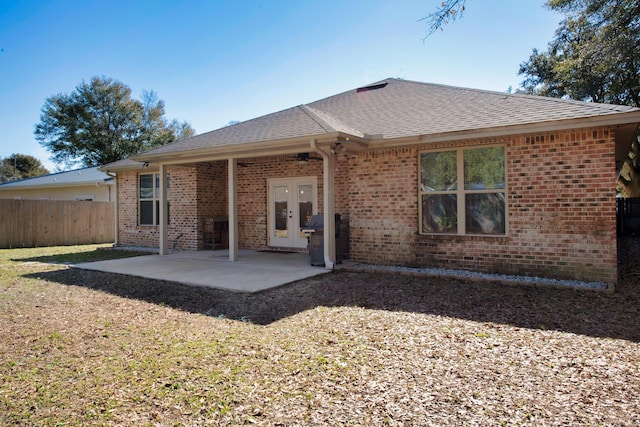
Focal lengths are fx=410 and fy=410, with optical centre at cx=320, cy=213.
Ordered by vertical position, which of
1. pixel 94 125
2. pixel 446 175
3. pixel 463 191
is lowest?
pixel 463 191

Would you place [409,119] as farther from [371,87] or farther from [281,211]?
[281,211]

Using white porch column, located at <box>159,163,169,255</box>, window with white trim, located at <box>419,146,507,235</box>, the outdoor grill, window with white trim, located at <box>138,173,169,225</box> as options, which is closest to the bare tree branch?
window with white trim, located at <box>419,146,507,235</box>

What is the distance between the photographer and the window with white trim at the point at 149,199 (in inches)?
539

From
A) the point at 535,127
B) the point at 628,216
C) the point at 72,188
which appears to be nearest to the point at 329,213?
the point at 535,127

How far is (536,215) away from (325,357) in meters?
5.26

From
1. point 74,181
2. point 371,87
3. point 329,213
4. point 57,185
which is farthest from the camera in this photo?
point 57,185

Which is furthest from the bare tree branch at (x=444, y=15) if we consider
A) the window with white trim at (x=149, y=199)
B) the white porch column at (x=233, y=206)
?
the window with white trim at (x=149, y=199)

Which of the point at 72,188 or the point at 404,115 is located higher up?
the point at 404,115

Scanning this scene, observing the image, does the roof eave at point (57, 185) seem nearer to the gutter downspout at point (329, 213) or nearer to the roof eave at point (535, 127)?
the gutter downspout at point (329, 213)

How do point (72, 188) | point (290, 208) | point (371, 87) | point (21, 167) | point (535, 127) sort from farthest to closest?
point (21, 167)
point (72, 188)
point (371, 87)
point (290, 208)
point (535, 127)

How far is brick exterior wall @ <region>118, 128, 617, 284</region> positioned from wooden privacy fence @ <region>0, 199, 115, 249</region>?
1069cm

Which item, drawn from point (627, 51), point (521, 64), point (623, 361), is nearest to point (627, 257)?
point (627, 51)

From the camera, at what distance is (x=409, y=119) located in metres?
9.21

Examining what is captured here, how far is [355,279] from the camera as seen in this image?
7.73 meters
